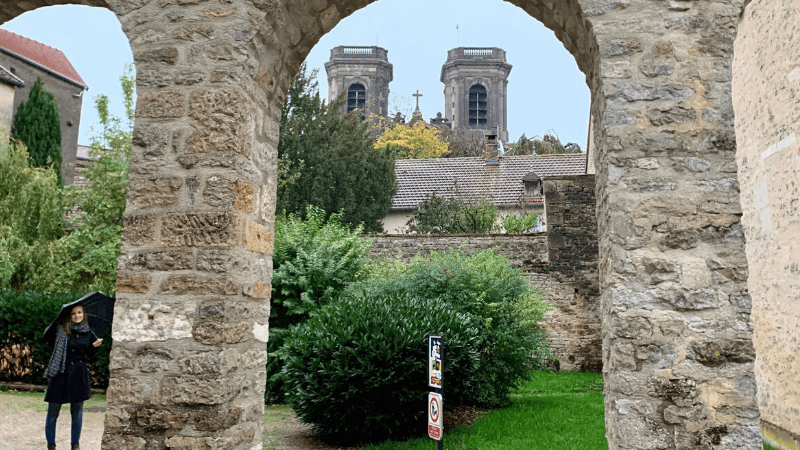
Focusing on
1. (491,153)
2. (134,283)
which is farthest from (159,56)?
(491,153)

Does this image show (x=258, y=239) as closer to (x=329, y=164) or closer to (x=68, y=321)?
(x=68, y=321)

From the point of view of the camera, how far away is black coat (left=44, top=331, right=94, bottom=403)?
211 inches

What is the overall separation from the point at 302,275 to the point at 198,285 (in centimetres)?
611

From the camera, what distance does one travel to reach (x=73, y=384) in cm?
539

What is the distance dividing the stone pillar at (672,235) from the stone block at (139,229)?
2435 mm

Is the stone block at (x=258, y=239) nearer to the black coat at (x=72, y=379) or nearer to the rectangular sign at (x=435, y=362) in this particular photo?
the rectangular sign at (x=435, y=362)

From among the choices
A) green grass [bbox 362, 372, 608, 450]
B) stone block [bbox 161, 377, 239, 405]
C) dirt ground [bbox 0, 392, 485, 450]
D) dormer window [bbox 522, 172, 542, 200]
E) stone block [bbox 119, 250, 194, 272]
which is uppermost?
dormer window [bbox 522, 172, 542, 200]

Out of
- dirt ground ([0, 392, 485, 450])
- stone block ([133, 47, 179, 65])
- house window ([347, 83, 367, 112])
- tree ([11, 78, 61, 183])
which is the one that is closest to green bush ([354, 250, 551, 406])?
dirt ground ([0, 392, 485, 450])

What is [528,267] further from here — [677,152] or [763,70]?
[677,152]

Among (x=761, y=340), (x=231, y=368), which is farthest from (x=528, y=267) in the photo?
(x=231, y=368)

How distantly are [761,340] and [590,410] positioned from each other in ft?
7.88

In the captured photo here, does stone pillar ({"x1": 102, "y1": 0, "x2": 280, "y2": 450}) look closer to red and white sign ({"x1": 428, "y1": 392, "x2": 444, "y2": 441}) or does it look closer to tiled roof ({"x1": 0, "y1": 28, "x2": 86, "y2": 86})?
red and white sign ({"x1": 428, "y1": 392, "x2": 444, "y2": 441})

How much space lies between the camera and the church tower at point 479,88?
55.9 metres

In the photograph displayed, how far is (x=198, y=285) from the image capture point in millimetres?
3240
